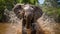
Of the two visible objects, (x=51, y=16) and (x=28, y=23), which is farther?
(x=51, y=16)

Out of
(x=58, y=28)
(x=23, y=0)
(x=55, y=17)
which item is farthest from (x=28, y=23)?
(x=55, y=17)

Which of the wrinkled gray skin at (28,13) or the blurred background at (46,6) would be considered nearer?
the wrinkled gray skin at (28,13)

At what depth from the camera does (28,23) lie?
12.7 feet

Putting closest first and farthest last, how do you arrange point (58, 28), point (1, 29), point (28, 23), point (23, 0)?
point (28, 23) → point (1, 29) → point (58, 28) → point (23, 0)

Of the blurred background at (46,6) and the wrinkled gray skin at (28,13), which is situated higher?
the wrinkled gray skin at (28,13)

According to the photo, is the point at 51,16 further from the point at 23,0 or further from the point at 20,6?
the point at 20,6

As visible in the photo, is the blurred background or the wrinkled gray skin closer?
the wrinkled gray skin

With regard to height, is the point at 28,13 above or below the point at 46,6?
above

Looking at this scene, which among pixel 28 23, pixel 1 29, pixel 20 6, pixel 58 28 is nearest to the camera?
pixel 28 23

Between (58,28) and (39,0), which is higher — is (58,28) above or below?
below

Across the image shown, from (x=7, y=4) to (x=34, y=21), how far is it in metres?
3.78

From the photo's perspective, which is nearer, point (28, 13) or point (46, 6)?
point (28, 13)

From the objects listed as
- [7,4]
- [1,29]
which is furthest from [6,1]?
[1,29]

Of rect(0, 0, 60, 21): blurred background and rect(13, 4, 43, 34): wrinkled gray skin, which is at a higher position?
rect(13, 4, 43, 34): wrinkled gray skin
